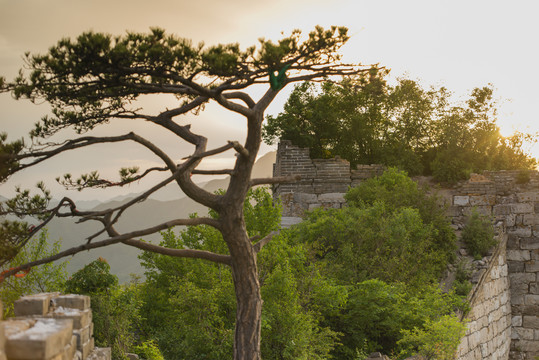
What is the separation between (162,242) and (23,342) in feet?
22.9

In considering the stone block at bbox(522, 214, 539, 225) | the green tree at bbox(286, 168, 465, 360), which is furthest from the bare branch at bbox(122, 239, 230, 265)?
the stone block at bbox(522, 214, 539, 225)

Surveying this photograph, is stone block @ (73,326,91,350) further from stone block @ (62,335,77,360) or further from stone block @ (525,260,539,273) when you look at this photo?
Answer: stone block @ (525,260,539,273)

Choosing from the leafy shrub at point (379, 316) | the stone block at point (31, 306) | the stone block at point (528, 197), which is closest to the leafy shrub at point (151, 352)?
the leafy shrub at point (379, 316)

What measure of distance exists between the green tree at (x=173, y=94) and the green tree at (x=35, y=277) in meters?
2.03

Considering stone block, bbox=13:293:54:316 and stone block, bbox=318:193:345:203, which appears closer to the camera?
stone block, bbox=13:293:54:316

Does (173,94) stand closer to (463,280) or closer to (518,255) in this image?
(463,280)

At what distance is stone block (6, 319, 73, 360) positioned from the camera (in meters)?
3.58

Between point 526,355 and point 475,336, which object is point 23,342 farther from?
point 526,355

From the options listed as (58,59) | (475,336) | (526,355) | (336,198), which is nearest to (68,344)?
(58,59)

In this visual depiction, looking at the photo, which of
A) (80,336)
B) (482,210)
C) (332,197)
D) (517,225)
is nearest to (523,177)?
(517,225)

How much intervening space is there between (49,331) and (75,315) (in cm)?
135

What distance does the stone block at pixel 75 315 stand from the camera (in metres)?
5.11

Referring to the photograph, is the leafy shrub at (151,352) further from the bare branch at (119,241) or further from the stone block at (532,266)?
the stone block at (532,266)

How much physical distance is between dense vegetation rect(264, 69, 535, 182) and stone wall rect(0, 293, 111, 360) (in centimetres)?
1288
